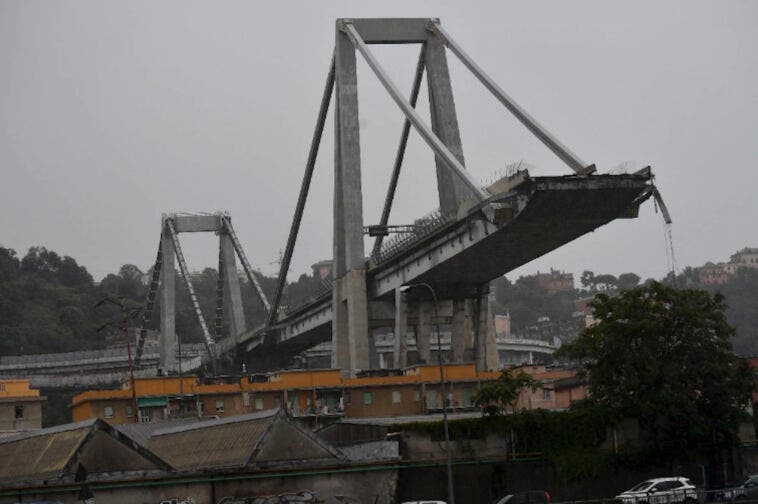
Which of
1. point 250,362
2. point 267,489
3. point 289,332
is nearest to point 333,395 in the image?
point 267,489

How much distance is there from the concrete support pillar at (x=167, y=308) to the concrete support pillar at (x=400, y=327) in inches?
2184

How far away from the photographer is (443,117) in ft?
365

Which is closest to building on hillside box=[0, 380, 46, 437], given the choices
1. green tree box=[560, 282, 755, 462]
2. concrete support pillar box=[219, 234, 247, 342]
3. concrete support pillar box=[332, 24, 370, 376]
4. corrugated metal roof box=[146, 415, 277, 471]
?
concrete support pillar box=[332, 24, 370, 376]

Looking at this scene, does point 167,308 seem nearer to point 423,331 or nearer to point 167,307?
point 167,307

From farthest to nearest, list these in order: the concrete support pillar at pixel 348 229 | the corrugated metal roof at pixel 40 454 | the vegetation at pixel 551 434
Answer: the concrete support pillar at pixel 348 229 < the vegetation at pixel 551 434 < the corrugated metal roof at pixel 40 454

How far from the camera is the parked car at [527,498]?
56094mm

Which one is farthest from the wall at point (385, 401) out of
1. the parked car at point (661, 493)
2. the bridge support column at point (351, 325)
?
the parked car at point (661, 493)

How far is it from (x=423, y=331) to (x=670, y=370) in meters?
44.2

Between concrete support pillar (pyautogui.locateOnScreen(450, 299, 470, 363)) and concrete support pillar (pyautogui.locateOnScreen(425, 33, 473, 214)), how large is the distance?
7.37 m

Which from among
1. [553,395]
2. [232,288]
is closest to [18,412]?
[553,395]

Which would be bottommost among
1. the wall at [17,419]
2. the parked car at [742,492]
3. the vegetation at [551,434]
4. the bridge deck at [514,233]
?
the parked car at [742,492]

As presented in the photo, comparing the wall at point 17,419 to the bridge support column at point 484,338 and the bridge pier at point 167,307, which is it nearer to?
the bridge support column at point 484,338

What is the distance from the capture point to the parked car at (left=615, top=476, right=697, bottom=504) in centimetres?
5478

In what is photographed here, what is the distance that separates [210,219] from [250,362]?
29.5 metres
